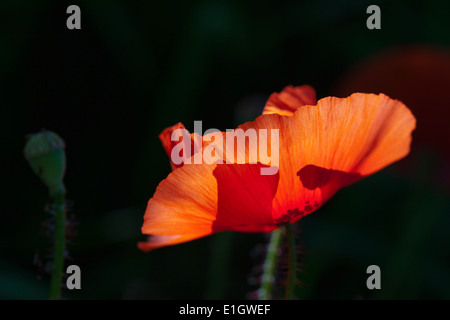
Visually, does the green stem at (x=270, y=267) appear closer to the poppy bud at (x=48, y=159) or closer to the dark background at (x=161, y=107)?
the poppy bud at (x=48, y=159)

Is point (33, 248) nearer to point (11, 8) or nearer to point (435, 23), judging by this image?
point (11, 8)

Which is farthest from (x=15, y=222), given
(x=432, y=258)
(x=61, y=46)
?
(x=432, y=258)

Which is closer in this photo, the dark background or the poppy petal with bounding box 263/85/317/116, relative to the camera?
the poppy petal with bounding box 263/85/317/116

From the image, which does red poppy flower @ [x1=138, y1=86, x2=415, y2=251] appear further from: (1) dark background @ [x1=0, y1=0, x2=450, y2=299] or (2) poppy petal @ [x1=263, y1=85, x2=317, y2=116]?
(1) dark background @ [x1=0, y1=0, x2=450, y2=299]

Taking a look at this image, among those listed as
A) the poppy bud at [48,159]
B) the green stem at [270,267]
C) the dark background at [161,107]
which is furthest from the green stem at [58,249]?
the dark background at [161,107]

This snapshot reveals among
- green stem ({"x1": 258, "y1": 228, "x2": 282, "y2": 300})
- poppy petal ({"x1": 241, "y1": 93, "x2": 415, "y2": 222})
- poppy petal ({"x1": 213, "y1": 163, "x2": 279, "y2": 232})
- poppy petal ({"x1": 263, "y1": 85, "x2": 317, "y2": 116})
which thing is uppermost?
poppy petal ({"x1": 263, "y1": 85, "x2": 317, "y2": 116})

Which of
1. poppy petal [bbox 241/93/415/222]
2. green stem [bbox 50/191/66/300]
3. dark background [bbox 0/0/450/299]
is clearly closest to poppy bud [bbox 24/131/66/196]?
green stem [bbox 50/191/66/300]

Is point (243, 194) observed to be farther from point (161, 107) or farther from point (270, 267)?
point (161, 107)
